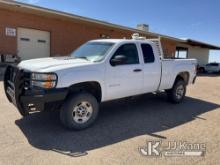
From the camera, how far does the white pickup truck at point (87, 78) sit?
425cm

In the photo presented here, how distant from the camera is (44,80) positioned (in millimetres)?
4203

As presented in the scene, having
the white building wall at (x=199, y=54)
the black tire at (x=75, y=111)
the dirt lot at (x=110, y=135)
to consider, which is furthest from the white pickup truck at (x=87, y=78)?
the white building wall at (x=199, y=54)

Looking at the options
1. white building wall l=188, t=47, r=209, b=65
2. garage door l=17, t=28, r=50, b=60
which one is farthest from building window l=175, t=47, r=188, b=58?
garage door l=17, t=28, r=50, b=60

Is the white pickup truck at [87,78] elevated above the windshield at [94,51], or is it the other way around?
the windshield at [94,51]

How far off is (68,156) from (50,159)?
11.5 inches

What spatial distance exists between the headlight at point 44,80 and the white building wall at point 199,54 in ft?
100

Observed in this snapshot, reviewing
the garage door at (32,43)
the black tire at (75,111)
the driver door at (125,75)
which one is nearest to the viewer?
the black tire at (75,111)

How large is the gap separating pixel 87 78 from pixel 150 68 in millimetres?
2155

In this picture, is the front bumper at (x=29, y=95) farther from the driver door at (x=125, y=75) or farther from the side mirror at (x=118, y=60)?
the side mirror at (x=118, y=60)

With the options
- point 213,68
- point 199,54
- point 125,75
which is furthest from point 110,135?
point 199,54

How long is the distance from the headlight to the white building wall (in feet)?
100

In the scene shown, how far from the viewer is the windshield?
5.26 meters

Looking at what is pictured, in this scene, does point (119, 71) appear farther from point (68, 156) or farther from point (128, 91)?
point (68, 156)

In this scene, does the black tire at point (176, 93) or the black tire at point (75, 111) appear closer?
the black tire at point (75, 111)
